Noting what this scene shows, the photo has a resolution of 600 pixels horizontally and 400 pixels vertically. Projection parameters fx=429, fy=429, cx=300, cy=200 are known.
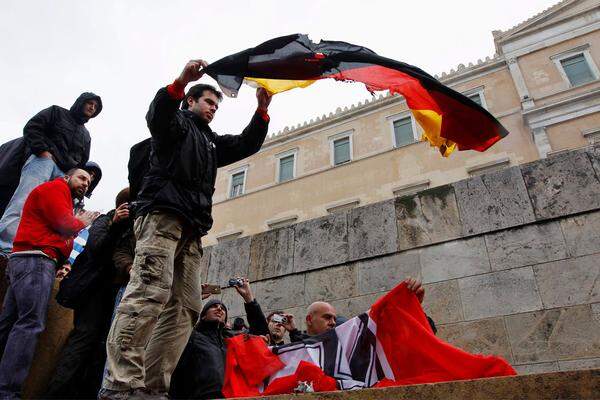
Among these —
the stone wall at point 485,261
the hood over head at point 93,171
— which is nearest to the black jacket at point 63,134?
→ the hood over head at point 93,171

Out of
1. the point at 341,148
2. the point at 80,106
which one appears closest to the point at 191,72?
the point at 80,106

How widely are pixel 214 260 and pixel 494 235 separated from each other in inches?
156

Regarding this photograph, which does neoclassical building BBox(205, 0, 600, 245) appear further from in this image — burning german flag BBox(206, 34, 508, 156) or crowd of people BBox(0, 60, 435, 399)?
crowd of people BBox(0, 60, 435, 399)

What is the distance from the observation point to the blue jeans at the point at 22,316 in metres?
2.74

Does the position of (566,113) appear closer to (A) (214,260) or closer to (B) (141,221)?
(A) (214,260)

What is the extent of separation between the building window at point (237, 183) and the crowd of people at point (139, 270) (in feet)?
77.6

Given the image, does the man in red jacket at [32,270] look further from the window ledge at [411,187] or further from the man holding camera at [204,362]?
the window ledge at [411,187]

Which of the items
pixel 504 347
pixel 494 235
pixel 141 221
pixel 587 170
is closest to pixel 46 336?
pixel 141 221

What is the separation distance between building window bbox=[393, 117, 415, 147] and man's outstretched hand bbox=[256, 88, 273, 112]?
65.4 feet

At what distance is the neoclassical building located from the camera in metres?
19.8

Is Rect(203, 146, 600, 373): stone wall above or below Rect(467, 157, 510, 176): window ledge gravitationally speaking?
below

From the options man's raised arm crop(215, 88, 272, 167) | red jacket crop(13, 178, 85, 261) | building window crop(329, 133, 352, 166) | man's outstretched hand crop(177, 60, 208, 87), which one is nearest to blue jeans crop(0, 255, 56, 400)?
red jacket crop(13, 178, 85, 261)

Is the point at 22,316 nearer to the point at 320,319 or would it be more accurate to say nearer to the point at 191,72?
the point at 191,72

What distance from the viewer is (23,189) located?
4.19m
